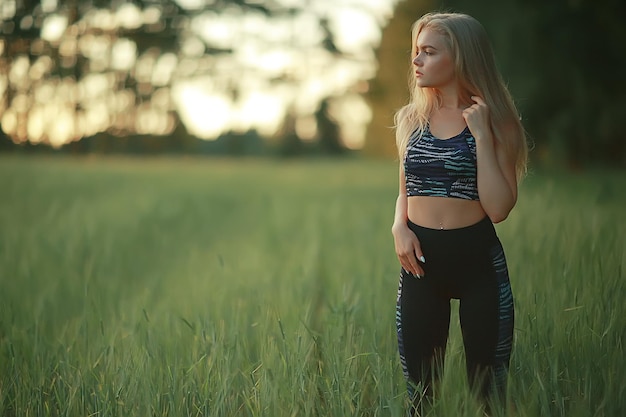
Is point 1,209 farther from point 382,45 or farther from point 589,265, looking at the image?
point 382,45

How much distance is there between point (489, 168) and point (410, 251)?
352mm

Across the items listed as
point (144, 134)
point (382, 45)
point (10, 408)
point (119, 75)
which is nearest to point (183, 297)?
point (10, 408)

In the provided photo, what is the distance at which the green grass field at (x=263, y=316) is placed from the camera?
2.05 metres

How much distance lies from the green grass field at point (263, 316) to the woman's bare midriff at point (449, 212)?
448mm

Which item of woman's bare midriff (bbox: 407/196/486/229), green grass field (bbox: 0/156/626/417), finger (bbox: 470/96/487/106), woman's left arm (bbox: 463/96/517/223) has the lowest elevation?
green grass field (bbox: 0/156/626/417)

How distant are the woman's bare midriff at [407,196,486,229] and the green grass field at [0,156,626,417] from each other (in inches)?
17.6

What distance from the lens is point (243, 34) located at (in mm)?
20109

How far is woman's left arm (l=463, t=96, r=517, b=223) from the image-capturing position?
173 cm

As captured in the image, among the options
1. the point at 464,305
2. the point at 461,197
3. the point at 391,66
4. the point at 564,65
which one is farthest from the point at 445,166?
the point at 391,66

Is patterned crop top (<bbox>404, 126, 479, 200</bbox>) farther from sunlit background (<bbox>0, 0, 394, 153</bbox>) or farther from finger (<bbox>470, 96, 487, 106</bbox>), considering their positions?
sunlit background (<bbox>0, 0, 394, 153</bbox>)

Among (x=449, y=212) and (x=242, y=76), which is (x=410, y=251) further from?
(x=242, y=76)

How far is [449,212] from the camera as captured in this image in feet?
5.96

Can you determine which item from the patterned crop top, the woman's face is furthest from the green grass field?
the woman's face

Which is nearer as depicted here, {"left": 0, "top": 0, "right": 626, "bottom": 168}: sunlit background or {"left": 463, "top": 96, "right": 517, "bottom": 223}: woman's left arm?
{"left": 463, "top": 96, "right": 517, "bottom": 223}: woman's left arm
